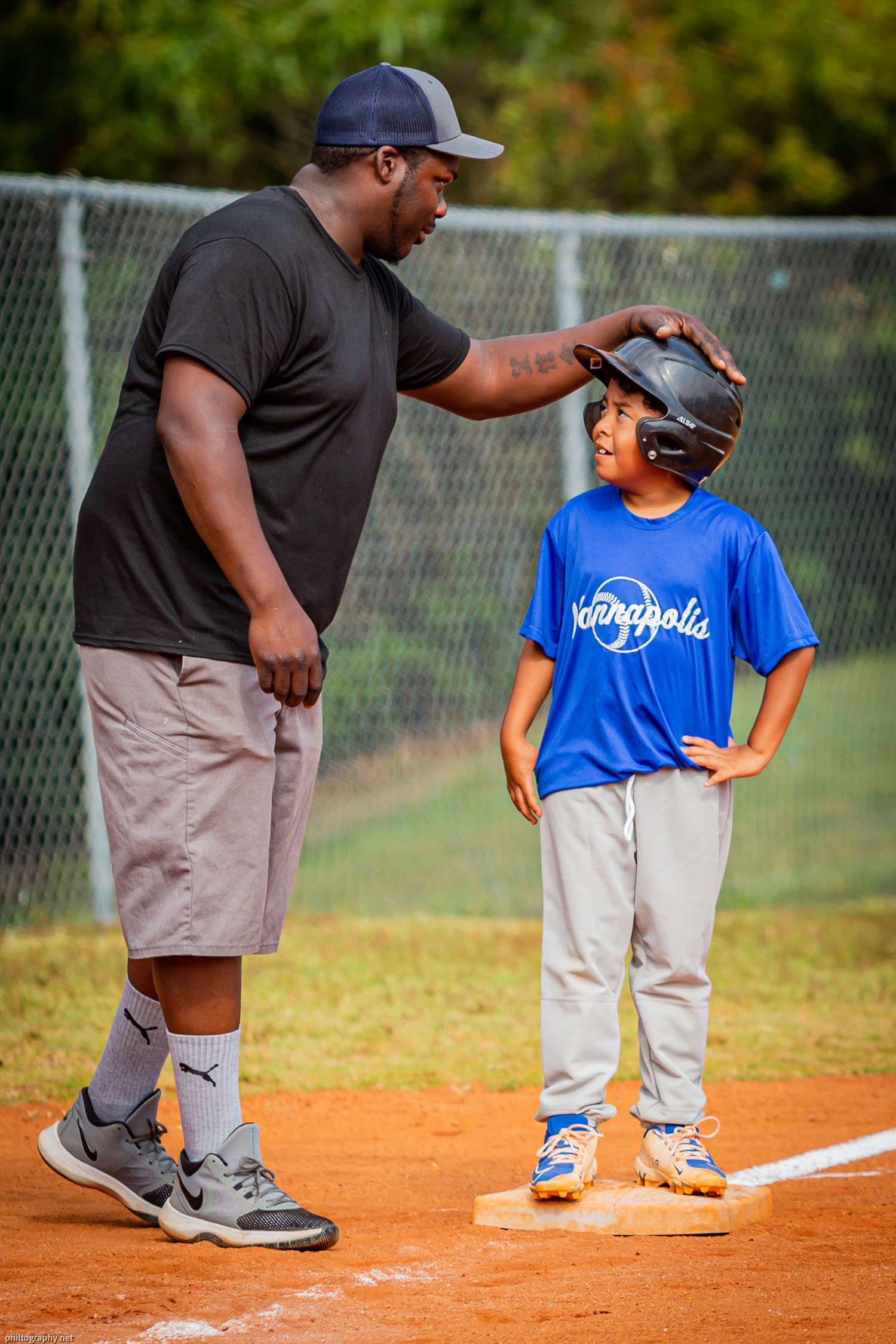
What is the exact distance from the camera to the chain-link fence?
610 centimetres

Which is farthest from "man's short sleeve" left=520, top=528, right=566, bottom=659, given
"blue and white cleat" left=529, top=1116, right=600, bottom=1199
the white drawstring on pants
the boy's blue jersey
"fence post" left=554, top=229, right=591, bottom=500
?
"fence post" left=554, top=229, right=591, bottom=500

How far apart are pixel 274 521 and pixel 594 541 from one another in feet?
2.40

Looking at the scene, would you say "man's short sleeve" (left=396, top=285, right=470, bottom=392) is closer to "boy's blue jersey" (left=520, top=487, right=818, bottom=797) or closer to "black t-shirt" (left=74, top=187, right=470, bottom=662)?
"black t-shirt" (left=74, top=187, right=470, bottom=662)

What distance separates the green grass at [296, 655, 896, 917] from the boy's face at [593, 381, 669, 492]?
12.4ft

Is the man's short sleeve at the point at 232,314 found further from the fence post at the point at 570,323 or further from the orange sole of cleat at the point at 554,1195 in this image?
the fence post at the point at 570,323

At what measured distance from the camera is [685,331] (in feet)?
10.8

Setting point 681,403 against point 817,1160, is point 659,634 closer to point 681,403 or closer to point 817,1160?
point 681,403

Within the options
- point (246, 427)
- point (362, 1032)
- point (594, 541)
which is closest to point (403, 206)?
point (246, 427)

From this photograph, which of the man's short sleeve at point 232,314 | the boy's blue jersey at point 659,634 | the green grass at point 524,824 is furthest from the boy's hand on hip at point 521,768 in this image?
the green grass at point 524,824

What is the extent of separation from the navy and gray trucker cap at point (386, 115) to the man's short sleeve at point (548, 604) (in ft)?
2.87

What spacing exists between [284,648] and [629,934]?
1.02m

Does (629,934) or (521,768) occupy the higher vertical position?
(521,768)

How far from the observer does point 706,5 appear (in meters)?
14.2

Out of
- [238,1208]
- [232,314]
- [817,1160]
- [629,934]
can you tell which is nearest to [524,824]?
[817,1160]
